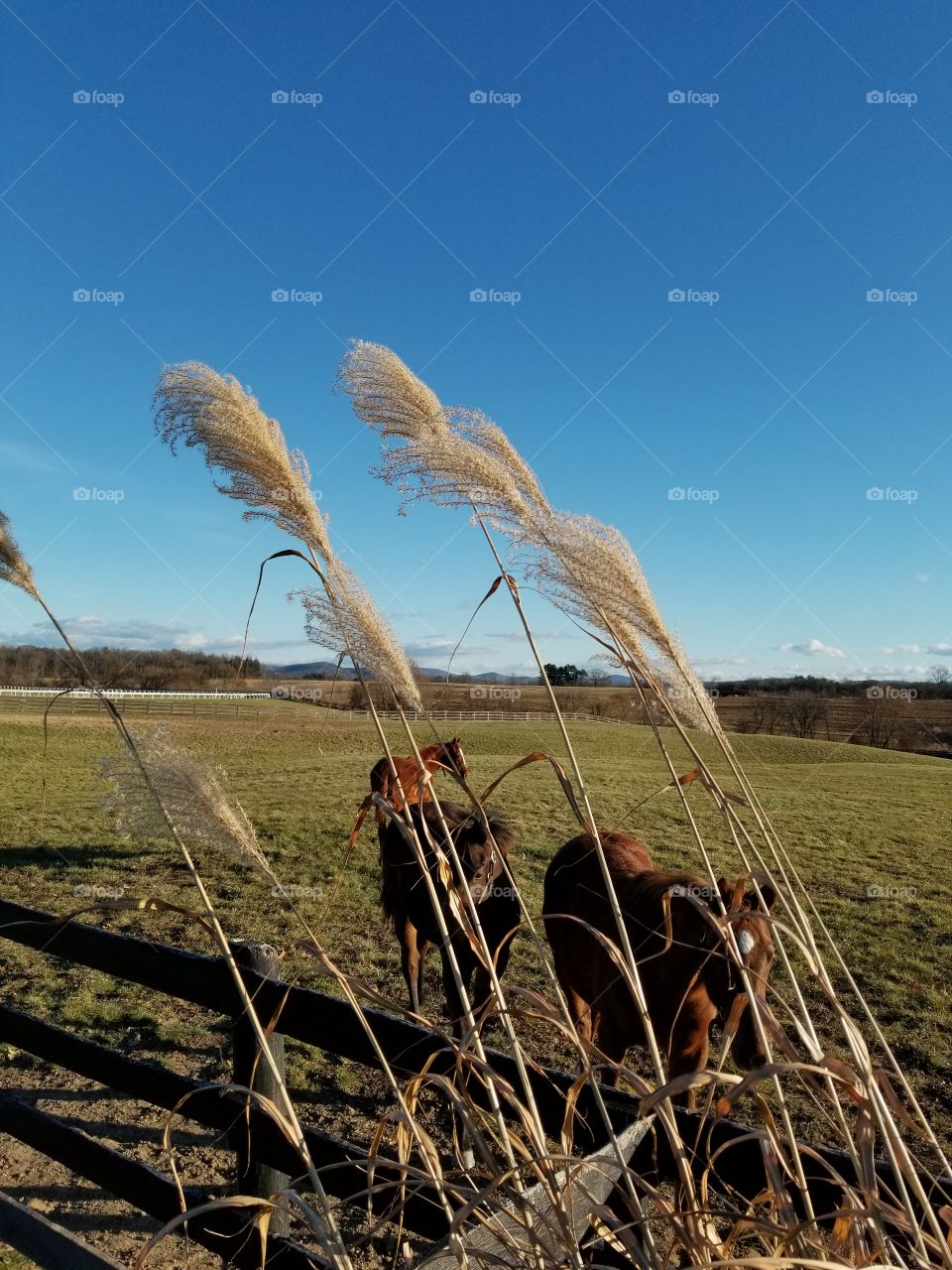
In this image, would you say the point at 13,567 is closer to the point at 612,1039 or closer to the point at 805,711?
the point at 612,1039

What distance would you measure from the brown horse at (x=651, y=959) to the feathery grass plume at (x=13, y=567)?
1.67 metres

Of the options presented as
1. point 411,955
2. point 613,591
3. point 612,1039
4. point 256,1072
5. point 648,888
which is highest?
point 613,591

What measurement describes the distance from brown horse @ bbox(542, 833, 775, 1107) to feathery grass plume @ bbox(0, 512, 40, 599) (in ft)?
5.46

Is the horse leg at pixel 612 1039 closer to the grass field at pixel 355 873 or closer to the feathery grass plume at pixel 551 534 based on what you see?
the grass field at pixel 355 873

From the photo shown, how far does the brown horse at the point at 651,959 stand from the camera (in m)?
2.64

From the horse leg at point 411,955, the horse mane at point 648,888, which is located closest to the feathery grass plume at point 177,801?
the horse mane at point 648,888

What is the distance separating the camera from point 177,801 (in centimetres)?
152

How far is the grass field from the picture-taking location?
17.4 feet

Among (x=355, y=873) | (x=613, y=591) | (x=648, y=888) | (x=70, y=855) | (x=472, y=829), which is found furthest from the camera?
(x=70, y=855)

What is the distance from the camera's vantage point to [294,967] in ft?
21.4

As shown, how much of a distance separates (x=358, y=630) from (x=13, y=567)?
2.44 feet

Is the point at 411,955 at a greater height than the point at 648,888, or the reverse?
the point at 648,888

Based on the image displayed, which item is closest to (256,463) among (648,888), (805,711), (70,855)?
(648,888)

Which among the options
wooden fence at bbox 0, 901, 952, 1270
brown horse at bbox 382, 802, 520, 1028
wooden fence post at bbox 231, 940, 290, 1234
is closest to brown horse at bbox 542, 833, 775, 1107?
brown horse at bbox 382, 802, 520, 1028
